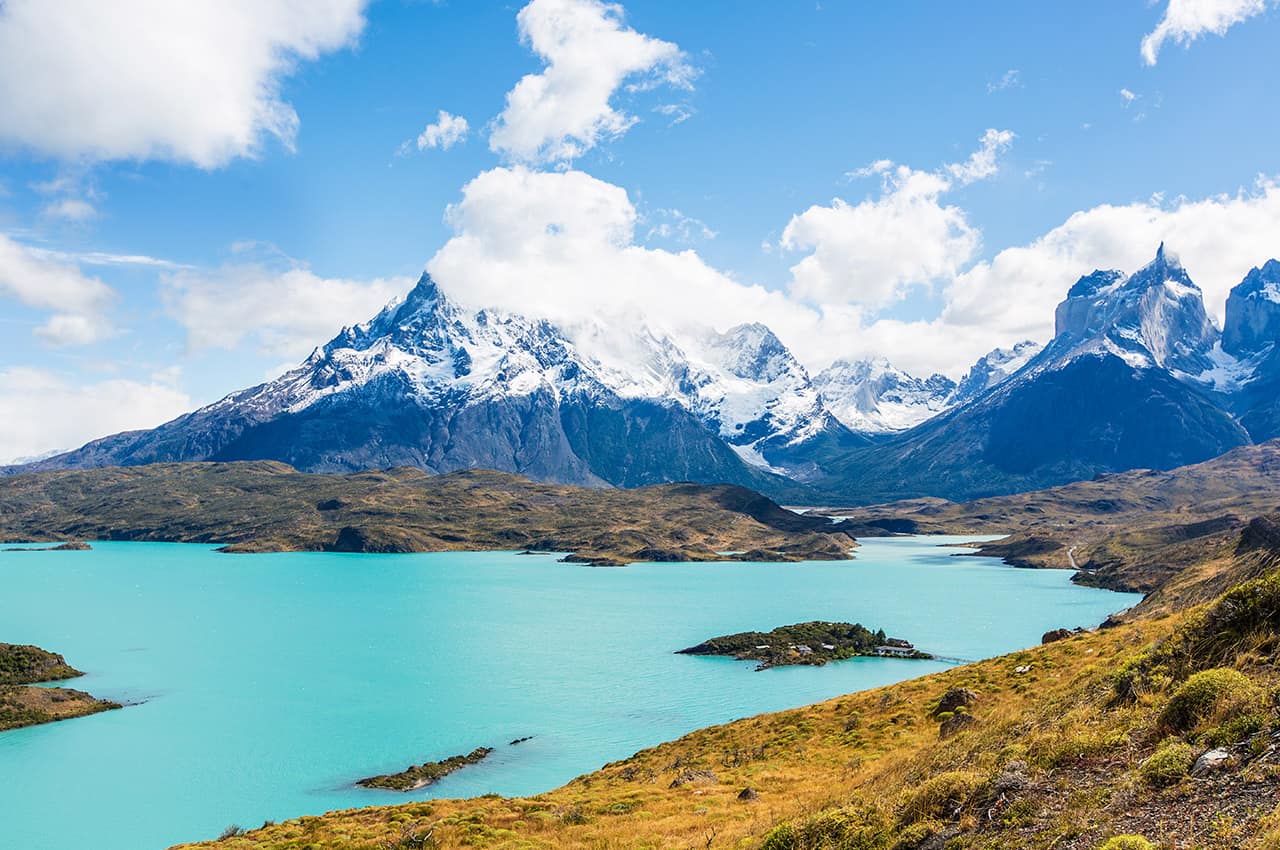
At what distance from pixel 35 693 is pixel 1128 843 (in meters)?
132

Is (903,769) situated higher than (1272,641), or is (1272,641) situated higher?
(1272,641)

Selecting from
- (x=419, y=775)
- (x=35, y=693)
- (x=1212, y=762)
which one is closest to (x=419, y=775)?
(x=419, y=775)

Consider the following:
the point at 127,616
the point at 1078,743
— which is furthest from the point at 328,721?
the point at 127,616

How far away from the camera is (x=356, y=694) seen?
373 feet

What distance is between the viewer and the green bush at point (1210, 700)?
17.2 m

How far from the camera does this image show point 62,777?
79812 millimetres

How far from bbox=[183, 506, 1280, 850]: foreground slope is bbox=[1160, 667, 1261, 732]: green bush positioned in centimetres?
4

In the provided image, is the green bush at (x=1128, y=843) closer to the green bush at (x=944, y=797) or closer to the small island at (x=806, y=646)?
the green bush at (x=944, y=797)

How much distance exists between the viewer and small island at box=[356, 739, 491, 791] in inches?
2908

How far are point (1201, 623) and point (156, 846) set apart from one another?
72865 millimetres

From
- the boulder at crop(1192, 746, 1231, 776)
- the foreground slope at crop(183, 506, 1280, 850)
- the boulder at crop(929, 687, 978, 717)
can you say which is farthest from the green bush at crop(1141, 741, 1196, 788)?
the boulder at crop(929, 687, 978, 717)

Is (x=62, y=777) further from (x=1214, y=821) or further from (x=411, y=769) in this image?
(x=1214, y=821)

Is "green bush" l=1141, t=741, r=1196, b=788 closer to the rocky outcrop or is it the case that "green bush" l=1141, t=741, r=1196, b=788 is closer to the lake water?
the lake water

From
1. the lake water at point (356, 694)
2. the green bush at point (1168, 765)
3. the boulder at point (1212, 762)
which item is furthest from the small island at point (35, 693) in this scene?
the boulder at point (1212, 762)
